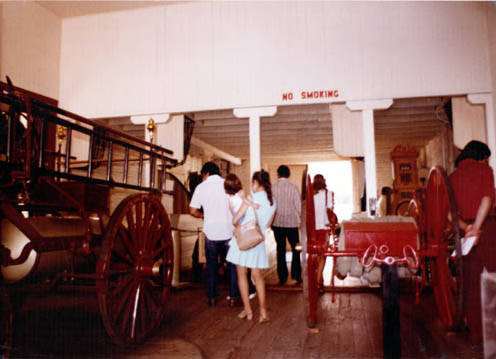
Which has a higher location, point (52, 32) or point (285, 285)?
point (52, 32)

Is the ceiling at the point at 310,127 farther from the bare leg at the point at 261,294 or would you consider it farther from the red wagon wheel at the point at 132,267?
the red wagon wheel at the point at 132,267

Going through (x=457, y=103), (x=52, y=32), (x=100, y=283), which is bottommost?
(x=100, y=283)

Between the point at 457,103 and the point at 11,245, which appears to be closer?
the point at 11,245

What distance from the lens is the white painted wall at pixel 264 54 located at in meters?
5.36

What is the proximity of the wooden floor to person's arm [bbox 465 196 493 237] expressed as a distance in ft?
2.82

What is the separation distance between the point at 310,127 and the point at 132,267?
669 centimetres

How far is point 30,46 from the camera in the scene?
237 inches

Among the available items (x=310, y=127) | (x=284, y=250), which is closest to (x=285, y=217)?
(x=284, y=250)

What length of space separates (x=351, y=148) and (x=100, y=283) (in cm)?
432

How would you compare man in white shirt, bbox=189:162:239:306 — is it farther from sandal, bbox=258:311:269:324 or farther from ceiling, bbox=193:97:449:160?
ceiling, bbox=193:97:449:160

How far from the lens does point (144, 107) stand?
20.3 feet

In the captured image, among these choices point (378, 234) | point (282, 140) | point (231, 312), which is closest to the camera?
point (378, 234)

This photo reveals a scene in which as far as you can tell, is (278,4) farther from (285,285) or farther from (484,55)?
(285,285)

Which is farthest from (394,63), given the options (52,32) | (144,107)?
(52,32)
